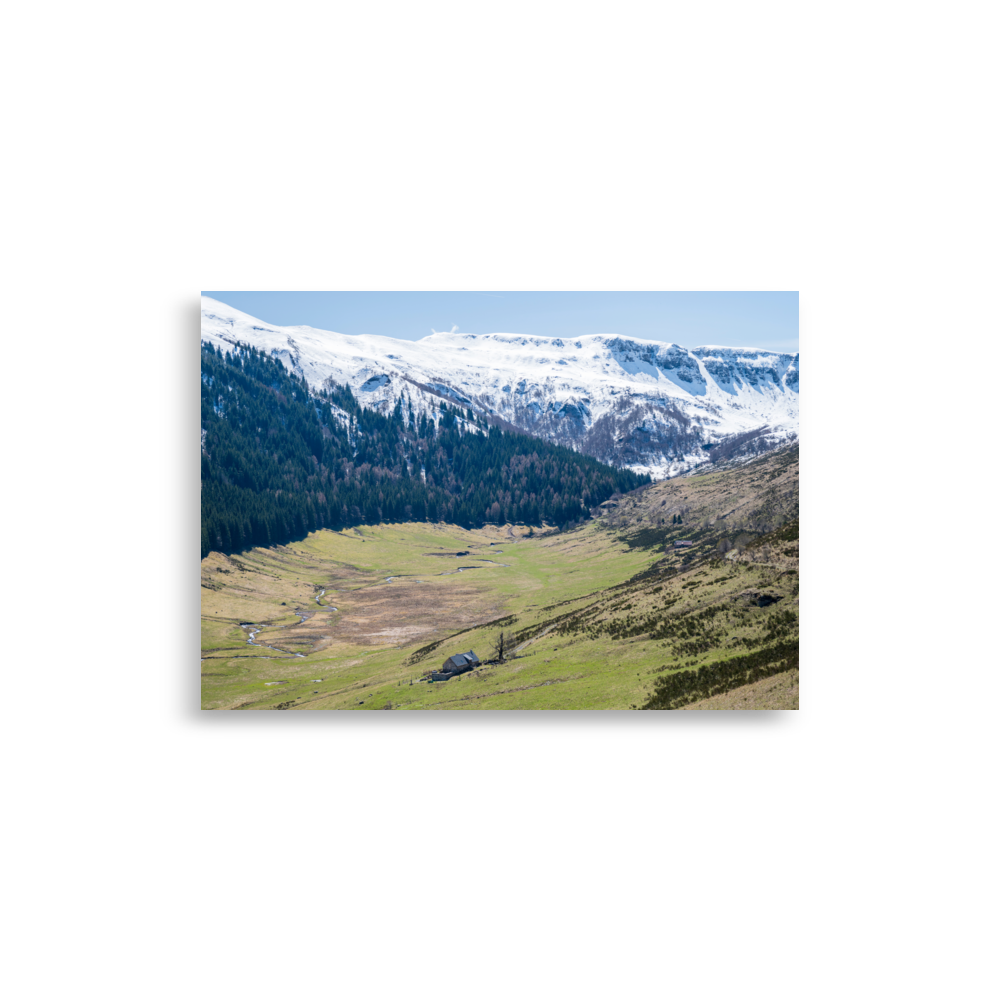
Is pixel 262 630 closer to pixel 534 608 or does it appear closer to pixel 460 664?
pixel 534 608

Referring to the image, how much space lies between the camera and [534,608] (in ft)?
254

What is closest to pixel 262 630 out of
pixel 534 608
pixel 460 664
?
pixel 534 608

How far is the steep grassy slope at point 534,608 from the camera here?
3438cm

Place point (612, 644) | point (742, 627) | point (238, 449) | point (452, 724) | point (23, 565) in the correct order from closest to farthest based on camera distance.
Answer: point (23, 565) < point (452, 724) < point (742, 627) < point (612, 644) < point (238, 449)

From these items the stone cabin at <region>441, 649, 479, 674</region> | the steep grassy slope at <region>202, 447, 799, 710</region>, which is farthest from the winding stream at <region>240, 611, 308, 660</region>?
the stone cabin at <region>441, 649, 479, 674</region>

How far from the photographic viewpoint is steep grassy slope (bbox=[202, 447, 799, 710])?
34.4m

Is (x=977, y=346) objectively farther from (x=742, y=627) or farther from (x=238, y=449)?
(x=238, y=449)

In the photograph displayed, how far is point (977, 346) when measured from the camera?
10742 mm

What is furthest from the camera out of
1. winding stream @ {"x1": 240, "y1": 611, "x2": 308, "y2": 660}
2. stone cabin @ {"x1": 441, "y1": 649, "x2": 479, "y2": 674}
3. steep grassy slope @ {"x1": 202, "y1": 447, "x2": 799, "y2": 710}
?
winding stream @ {"x1": 240, "y1": 611, "x2": 308, "y2": 660}

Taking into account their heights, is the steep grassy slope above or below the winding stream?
above

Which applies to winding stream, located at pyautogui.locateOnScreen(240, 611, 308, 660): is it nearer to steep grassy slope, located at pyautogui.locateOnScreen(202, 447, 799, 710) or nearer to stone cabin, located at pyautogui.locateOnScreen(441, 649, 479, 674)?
steep grassy slope, located at pyautogui.locateOnScreen(202, 447, 799, 710)
